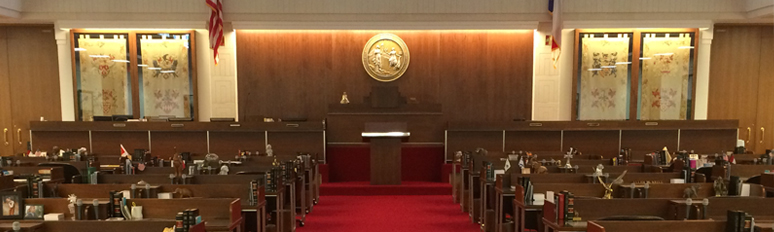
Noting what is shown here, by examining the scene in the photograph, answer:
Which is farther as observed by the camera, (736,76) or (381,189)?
(736,76)

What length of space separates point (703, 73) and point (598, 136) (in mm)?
3632

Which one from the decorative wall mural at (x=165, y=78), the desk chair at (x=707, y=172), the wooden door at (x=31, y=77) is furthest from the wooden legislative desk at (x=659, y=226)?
the wooden door at (x=31, y=77)

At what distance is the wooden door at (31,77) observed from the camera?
453 inches

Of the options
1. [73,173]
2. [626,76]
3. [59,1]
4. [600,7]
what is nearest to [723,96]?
[626,76]

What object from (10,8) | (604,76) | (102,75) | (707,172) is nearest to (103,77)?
(102,75)

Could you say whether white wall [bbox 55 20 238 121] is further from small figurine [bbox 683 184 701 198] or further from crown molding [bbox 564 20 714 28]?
small figurine [bbox 683 184 701 198]

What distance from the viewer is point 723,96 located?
1185cm

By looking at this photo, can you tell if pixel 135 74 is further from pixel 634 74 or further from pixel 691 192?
pixel 634 74

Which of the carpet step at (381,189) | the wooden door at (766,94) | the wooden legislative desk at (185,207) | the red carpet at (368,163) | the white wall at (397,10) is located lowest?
the carpet step at (381,189)

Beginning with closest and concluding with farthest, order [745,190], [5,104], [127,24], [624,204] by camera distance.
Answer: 1. [624,204]
2. [745,190]
3. [127,24]
4. [5,104]

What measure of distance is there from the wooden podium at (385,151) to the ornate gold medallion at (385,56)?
260 centimetres

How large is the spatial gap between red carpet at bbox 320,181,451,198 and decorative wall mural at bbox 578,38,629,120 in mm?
4734

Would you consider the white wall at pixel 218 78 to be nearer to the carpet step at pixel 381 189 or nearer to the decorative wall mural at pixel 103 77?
the decorative wall mural at pixel 103 77

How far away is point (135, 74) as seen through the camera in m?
11.3
